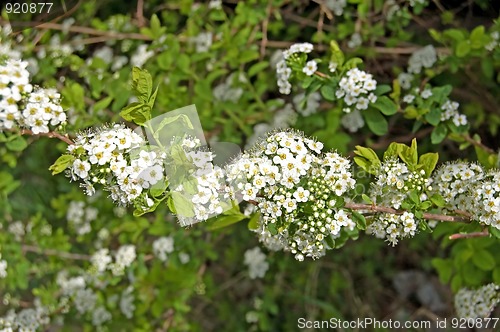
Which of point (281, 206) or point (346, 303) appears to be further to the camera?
point (346, 303)

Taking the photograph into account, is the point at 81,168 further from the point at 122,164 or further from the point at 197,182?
the point at 197,182

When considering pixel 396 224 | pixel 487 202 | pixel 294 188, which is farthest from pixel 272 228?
pixel 487 202

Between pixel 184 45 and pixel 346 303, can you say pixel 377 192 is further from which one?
pixel 346 303

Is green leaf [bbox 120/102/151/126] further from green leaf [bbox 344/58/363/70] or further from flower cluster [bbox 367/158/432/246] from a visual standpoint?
green leaf [bbox 344/58/363/70]

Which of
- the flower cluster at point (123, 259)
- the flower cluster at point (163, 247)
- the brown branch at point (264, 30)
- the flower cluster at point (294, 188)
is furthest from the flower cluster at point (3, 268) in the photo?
the brown branch at point (264, 30)

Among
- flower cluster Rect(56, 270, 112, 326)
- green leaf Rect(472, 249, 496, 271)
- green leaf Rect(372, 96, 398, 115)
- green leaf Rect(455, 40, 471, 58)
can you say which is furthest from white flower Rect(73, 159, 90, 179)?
green leaf Rect(455, 40, 471, 58)

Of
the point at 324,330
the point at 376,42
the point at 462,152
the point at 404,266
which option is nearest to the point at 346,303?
the point at 324,330

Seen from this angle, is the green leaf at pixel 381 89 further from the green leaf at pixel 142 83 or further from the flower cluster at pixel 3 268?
the flower cluster at pixel 3 268
